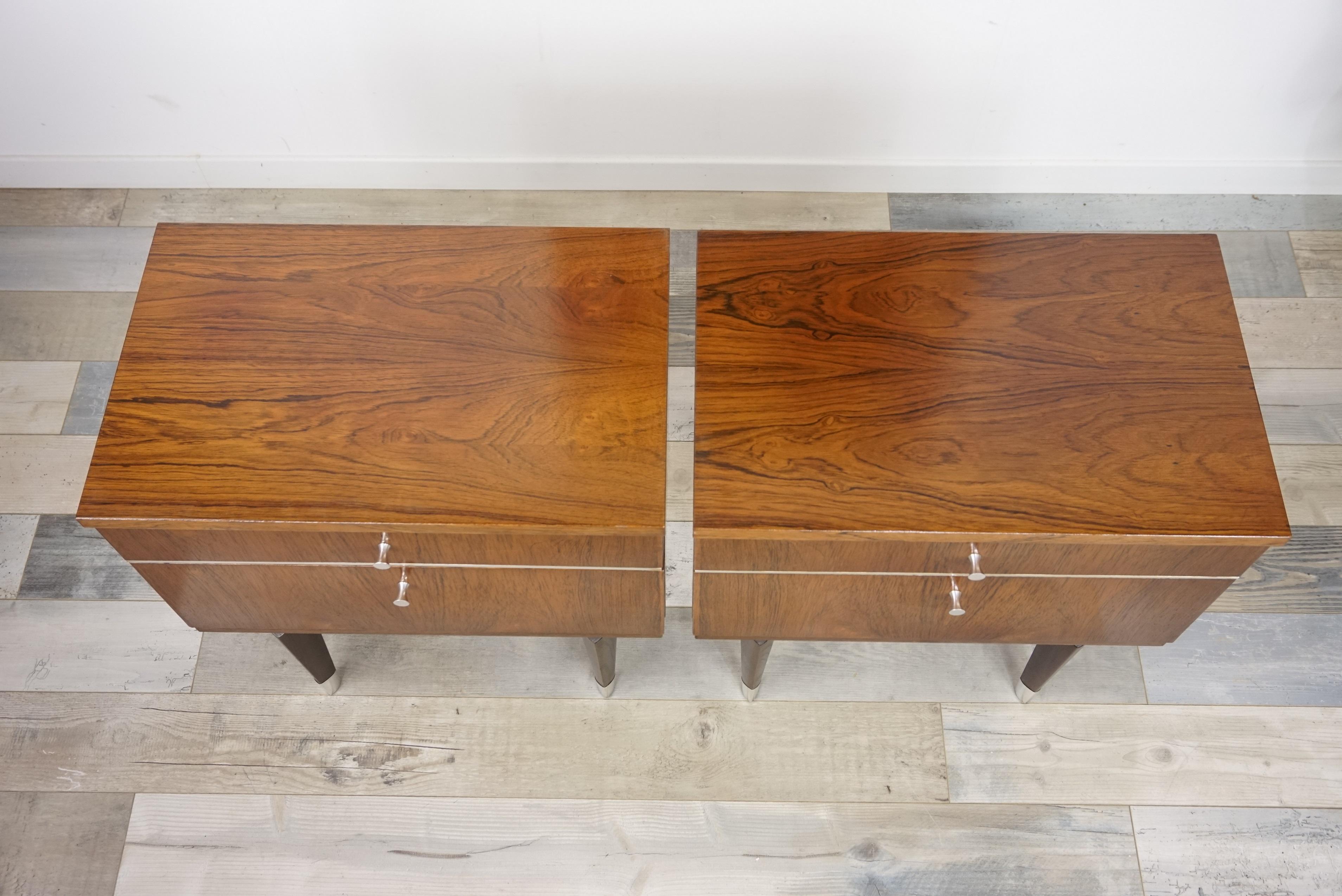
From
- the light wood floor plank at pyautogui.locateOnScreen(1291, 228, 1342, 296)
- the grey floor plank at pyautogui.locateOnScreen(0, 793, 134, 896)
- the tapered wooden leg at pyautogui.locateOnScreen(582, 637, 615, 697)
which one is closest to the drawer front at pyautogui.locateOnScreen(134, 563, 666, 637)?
the tapered wooden leg at pyautogui.locateOnScreen(582, 637, 615, 697)

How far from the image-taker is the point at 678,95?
4.91 feet

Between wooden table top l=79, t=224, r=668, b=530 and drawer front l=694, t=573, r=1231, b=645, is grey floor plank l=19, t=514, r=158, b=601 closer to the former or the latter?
wooden table top l=79, t=224, r=668, b=530

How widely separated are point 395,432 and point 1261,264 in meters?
1.50

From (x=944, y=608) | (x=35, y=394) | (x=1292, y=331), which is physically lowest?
(x=35, y=394)

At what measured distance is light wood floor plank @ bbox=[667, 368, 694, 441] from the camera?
56.4 inches

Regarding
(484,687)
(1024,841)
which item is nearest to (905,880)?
(1024,841)

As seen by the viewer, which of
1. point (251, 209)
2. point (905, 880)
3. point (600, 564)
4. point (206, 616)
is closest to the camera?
point (600, 564)

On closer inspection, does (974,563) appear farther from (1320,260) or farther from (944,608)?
(1320,260)

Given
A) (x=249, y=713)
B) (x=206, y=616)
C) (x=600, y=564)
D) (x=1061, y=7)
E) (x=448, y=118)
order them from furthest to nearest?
(x=448, y=118), (x=1061, y=7), (x=249, y=713), (x=206, y=616), (x=600, y=564)

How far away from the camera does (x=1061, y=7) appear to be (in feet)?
4.49

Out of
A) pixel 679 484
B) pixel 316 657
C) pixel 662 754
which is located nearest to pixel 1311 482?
pixel 679 484

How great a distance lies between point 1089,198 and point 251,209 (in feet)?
4.99

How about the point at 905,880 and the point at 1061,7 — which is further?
the point at 1061,7

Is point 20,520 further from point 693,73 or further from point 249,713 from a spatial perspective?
point 693,73
